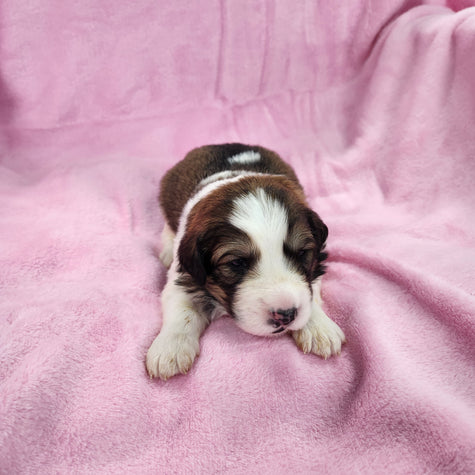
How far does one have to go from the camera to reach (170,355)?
73.7 inches

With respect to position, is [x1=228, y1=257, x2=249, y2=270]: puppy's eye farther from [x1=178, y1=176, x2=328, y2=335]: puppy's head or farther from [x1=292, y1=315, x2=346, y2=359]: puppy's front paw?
[x1=292, y1=315, x2=346, y2=359]: puppy's front paw

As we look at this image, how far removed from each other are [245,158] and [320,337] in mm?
1407

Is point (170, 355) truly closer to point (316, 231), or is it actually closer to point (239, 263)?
point (239, 263)

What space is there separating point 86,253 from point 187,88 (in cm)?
208

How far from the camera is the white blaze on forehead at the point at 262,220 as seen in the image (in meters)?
1.86

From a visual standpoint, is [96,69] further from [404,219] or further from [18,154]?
[404,219]

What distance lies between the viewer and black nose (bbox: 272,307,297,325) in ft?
5.75

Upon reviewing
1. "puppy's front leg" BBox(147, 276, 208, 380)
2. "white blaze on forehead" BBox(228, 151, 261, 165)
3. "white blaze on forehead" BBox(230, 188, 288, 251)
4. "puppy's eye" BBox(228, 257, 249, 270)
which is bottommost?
"puppy's front leg" BBox(147, 276, 208, 380)

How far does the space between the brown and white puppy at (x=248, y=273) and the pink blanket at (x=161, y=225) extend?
0.09 meters

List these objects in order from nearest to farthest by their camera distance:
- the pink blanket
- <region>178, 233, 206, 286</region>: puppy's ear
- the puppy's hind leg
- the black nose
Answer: the pink blanket, the black nose, <region>178, 233, 206, 286</region>: puppy's ear, the puppy's hind leg

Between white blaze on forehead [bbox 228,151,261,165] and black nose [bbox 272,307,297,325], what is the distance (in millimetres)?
1352

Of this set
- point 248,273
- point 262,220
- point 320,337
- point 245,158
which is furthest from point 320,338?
point 245,158

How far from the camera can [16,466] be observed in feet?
4.83

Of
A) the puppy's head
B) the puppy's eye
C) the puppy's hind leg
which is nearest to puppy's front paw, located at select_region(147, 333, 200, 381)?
the puppy's head
